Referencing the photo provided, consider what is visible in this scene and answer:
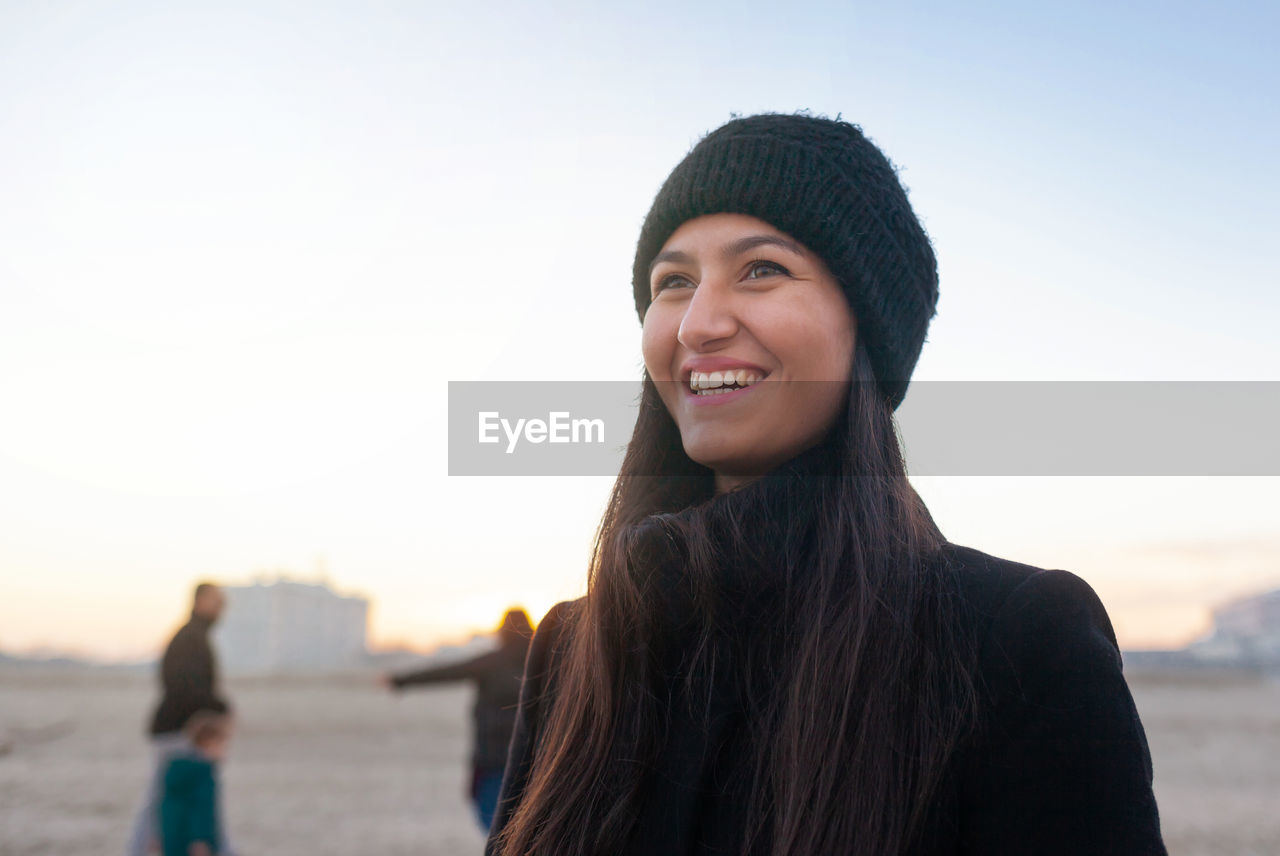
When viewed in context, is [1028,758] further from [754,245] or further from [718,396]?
[754,245]

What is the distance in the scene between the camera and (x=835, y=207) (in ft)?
5.30

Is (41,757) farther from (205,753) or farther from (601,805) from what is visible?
(601,805)

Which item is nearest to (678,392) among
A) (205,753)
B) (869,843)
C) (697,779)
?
(697,779)

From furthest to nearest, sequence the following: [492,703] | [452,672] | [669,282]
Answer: [452,672] < [492,703] < [669,282]

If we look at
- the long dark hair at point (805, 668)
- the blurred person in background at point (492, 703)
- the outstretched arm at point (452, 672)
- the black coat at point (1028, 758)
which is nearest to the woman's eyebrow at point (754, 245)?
the long dark hair at point (805, 668)

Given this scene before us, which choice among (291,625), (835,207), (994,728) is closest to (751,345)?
(835,207)

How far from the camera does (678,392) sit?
5.43 ft

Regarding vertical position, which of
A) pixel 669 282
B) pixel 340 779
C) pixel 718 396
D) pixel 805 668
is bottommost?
pixel 340 779

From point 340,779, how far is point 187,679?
5.61 meters

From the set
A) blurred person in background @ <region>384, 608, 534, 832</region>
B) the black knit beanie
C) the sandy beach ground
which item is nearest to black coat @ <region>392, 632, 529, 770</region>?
blurred person in background @ <region>384, 608, 534, 832</region>

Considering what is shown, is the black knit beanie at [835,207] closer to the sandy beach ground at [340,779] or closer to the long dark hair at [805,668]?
the long dark hair at [805,668]

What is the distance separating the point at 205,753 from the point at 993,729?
569 cm

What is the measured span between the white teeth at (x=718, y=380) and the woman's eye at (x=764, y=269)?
0.18 meters

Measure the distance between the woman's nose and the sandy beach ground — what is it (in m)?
6.50
